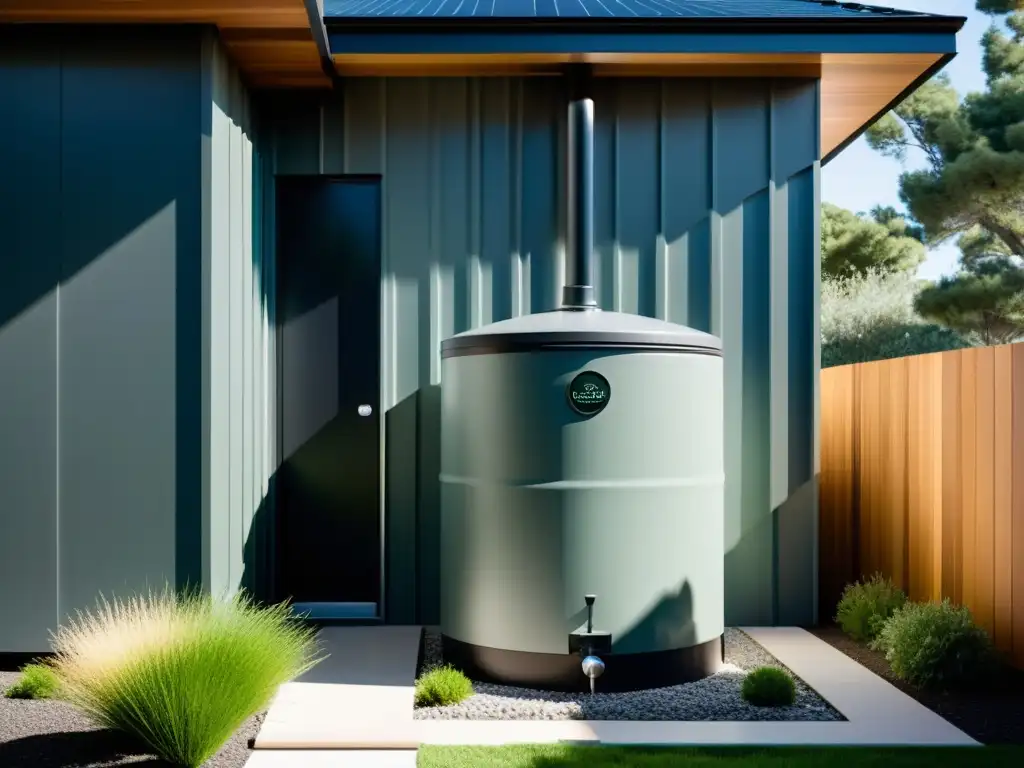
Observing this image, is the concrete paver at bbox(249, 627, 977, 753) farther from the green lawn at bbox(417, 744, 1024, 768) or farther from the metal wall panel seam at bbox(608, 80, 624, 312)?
the metal wall panel seam at bbox(608, 80, 624, 312)

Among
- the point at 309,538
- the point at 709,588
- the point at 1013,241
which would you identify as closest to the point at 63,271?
the point at 309,538

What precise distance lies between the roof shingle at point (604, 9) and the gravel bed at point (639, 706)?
129 inches

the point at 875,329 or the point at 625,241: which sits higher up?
the point at 875,329

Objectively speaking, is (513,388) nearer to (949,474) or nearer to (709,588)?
(709,588)

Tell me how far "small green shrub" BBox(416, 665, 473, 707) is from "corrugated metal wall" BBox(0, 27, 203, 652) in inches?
46.4

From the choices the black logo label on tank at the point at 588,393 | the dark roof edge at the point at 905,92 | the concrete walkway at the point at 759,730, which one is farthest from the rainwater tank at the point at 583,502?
the dark roof edge at the point at 905,92

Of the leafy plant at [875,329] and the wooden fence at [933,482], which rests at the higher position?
the leafy plant at [875,329]

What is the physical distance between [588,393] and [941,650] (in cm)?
191

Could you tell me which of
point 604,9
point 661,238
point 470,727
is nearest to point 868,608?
point 661,238

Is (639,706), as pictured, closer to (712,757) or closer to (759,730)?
(759,730)

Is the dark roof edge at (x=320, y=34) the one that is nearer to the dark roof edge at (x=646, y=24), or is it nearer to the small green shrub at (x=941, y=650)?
the dark roof edge at (x=646, y=24)

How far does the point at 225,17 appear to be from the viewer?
4.40m

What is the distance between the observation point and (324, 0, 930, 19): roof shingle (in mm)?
5156

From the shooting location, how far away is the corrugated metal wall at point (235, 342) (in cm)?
447
